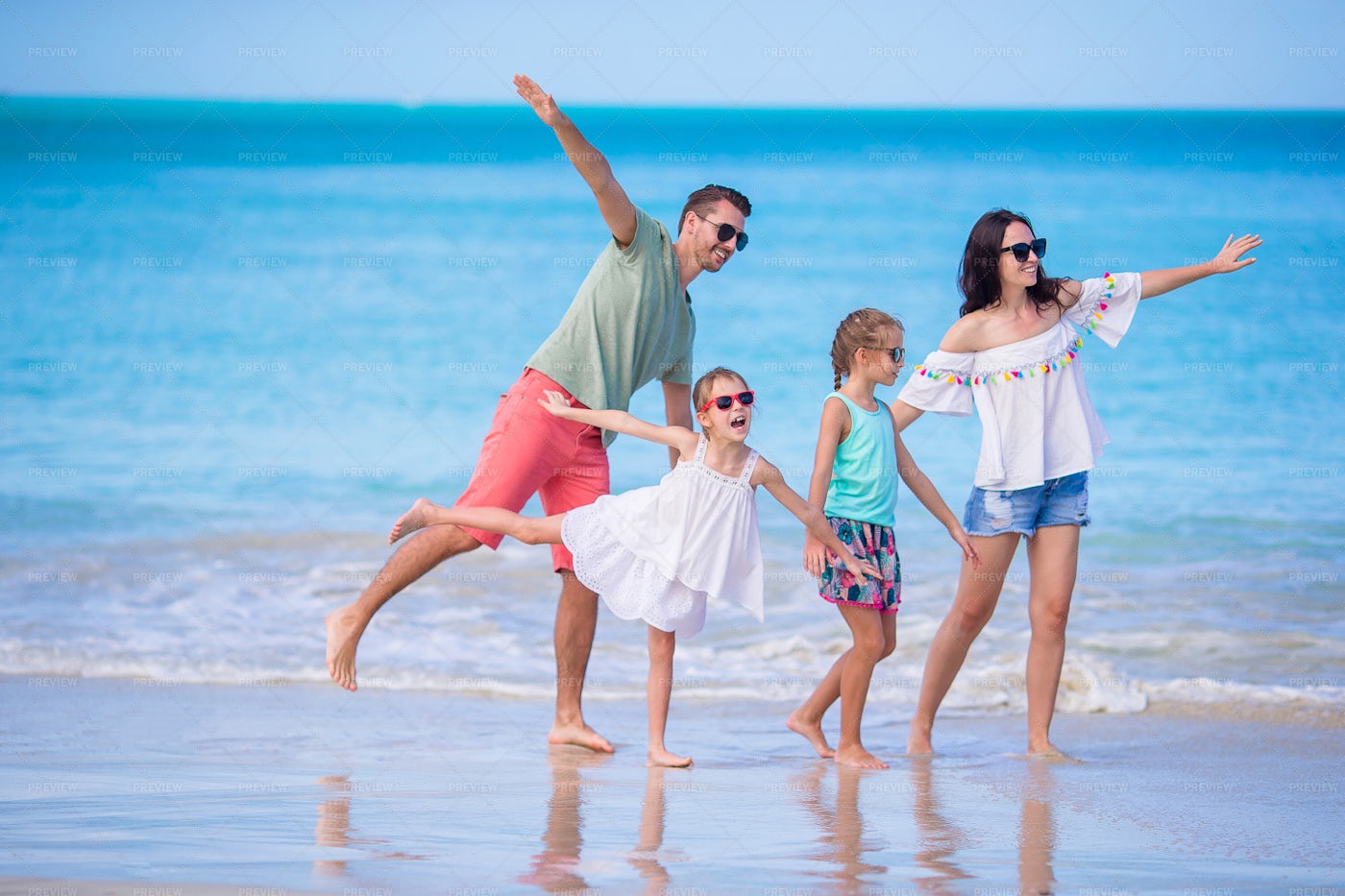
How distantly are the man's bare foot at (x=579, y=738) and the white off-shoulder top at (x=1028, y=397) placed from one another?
1463 millimetres

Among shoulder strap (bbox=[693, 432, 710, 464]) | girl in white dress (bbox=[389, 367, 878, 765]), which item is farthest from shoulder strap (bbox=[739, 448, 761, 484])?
shoulder strap (bbox=[693, 432, 710, 464])

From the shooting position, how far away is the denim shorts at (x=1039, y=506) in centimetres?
416

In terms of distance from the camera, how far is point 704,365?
453 inches

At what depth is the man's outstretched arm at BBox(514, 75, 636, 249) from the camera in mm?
3861

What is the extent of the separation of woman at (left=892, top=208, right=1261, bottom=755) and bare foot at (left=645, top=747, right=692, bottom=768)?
80cm

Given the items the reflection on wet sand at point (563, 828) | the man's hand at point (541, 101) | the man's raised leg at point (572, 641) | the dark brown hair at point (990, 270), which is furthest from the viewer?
the man's raised leg at point (572, 641)

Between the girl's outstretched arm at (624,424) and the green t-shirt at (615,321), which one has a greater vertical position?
the green t-shirt at (615,321)

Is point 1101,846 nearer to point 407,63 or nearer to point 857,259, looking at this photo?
point 857,259

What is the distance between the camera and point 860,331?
412 cm

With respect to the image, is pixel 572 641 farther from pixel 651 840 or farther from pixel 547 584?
pixel 547 584

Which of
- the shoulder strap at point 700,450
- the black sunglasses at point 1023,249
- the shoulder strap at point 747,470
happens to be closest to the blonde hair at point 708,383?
the shoulder strap at point 700,450

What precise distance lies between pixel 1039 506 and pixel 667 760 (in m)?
1.40

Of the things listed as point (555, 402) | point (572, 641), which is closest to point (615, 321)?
point (555, 402)

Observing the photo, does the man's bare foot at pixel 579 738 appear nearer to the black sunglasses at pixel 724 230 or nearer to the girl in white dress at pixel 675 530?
the girl in white dress at pixel 675 530
